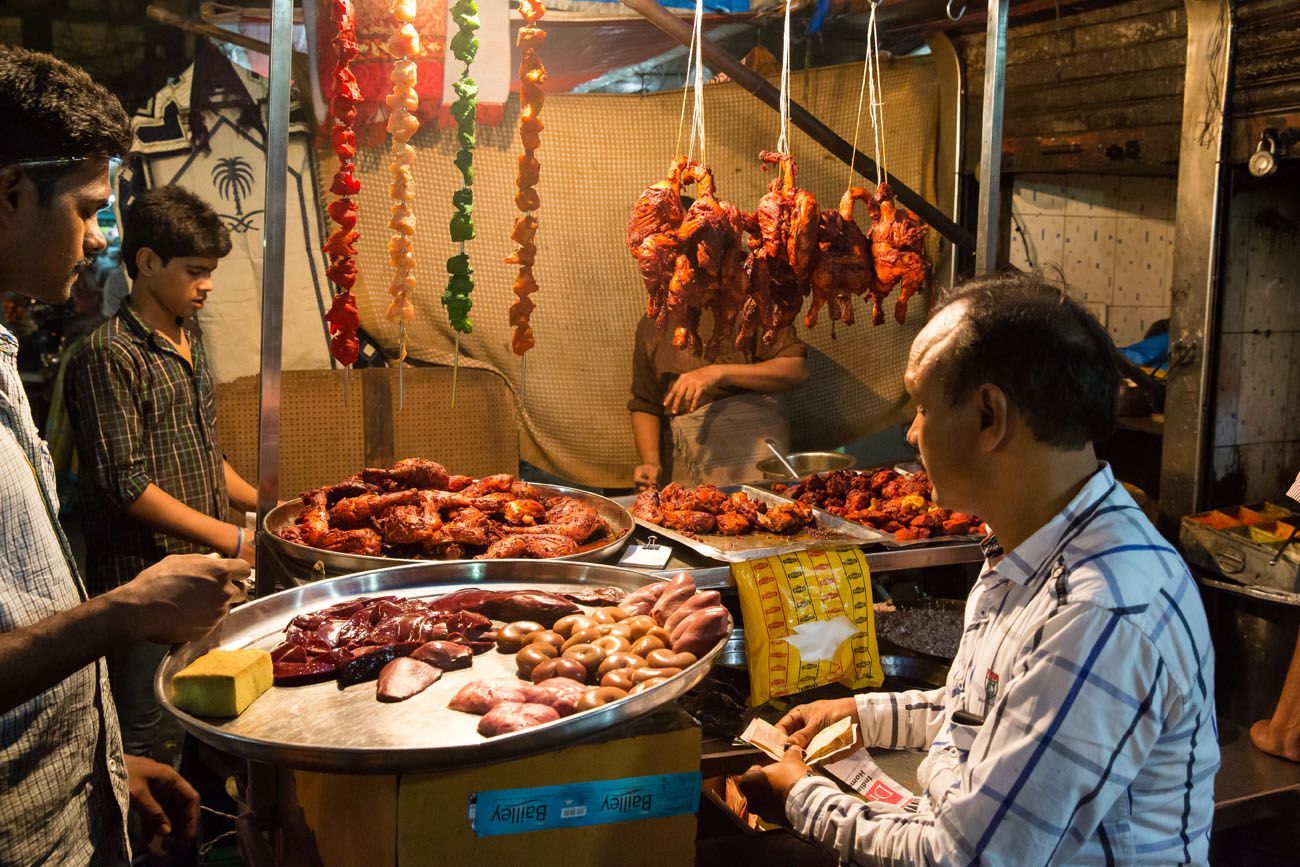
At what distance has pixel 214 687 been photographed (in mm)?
1970

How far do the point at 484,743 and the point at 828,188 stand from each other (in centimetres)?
536

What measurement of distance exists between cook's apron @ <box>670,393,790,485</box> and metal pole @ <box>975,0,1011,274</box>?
1892 mm

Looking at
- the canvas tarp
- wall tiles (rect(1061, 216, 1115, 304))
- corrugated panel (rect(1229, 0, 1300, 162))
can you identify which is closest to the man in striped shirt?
corrugated panel (rect(1229, 0, 1300, 162))

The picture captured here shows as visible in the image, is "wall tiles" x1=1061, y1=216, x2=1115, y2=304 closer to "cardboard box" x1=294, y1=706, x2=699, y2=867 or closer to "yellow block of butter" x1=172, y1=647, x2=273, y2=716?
"cardboard box" x1=294, y1=706, x2=699, y2=867

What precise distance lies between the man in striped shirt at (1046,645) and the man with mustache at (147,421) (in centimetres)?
294

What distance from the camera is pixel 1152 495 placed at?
6137 mm

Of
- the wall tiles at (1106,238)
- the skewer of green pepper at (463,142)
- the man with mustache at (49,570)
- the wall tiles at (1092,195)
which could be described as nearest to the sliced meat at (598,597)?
the man with mustache at (49,570)

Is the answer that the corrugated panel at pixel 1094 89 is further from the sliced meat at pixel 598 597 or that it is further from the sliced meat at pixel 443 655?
the sliced meat at pixel 443 655

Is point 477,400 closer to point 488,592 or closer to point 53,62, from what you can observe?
point 488,592

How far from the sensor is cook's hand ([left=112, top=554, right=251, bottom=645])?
1.94 metres

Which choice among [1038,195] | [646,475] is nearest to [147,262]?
[646,475]

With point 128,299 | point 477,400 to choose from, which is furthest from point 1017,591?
point 477,400

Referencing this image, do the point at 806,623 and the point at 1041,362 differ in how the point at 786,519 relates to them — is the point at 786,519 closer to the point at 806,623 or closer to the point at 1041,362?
the point at 806,623

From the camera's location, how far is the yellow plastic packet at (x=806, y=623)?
3000mm
